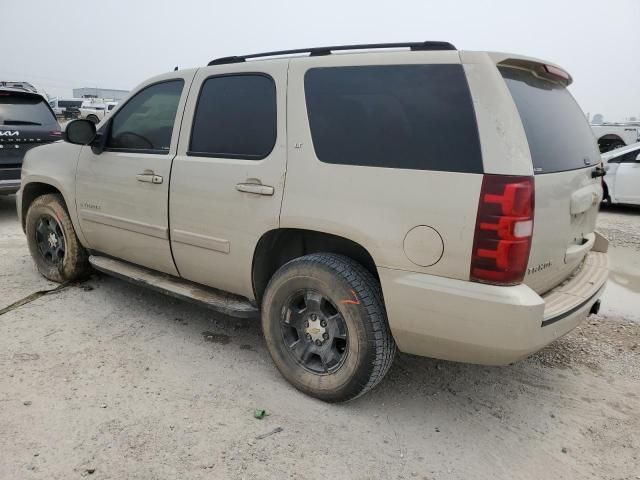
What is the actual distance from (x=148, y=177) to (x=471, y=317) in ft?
7.71

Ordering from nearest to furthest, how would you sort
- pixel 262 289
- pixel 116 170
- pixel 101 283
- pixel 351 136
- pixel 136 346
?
1. pixel 351 136
2. pixel 262 289
3. pixel 136 346
4. pixel 116 170
5. pixel 101 283

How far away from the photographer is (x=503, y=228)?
2.13 meters

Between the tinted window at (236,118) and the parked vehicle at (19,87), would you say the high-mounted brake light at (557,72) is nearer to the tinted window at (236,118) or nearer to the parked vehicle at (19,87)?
the tinted window at (236,118)

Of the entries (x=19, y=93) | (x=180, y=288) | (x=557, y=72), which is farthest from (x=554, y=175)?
(x=19, y=93)

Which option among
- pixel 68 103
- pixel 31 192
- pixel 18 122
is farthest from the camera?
pixel 68 103

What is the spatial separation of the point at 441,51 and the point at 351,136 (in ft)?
1.94

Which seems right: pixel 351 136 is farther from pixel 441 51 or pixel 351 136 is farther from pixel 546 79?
pixel 546 79

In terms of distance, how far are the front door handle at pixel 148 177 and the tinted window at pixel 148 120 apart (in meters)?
0.18

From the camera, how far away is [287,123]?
110 inches

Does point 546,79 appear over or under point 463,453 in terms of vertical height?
over

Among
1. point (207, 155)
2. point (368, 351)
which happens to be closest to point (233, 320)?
point (207, 155)

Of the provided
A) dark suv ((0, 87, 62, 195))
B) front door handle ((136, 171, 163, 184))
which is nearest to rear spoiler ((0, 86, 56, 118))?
dark suv ((0, 87, 62, 195))

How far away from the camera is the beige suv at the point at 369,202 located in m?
2.20

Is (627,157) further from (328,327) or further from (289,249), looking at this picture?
(328,327)
